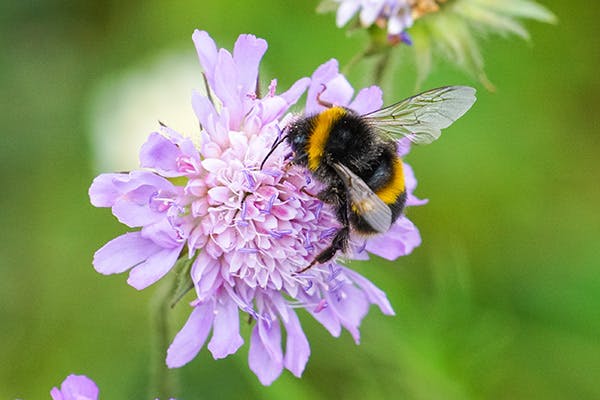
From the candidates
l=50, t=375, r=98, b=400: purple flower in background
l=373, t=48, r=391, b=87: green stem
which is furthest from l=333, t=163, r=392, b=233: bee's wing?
l=373, t=48, r=391, b=87: green stem

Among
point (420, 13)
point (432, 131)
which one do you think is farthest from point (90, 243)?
point (432, 131)

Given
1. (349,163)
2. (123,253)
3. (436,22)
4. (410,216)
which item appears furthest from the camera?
(410,216)

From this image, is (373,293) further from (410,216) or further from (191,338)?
(410,216)

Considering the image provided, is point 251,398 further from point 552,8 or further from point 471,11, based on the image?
point 552,8

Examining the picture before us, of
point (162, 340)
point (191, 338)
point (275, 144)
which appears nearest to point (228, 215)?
point (275, 144)

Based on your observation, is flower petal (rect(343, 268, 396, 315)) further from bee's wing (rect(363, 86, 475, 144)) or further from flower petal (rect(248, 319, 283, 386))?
bee's wing (rect(363, 86, 475, 144))

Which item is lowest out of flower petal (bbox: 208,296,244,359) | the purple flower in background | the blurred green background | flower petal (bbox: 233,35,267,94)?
the blurred green background
